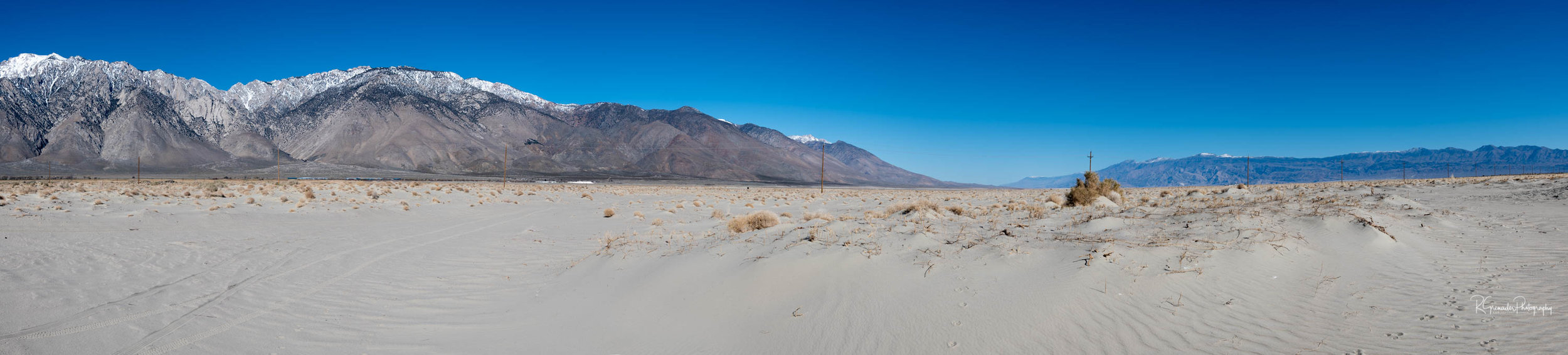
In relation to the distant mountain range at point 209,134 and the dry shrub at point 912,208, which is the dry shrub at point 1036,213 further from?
the distant mountain range at point 209,134

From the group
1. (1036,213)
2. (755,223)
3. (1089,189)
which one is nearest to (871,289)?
(755,223)

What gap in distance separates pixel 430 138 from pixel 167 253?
185m

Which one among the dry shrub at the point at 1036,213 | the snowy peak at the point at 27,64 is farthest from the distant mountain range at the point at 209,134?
the dry shrub at the point at 1036,213

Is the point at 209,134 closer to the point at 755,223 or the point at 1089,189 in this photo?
the point at 755,223

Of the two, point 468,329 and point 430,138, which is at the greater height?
point 430,138

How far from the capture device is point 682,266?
9070 millimetres

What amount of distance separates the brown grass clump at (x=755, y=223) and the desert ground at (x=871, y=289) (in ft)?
0.25

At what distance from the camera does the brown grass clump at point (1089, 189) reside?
1877cm

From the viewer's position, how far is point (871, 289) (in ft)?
23.1

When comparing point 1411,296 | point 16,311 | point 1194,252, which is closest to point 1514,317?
point 1411,296

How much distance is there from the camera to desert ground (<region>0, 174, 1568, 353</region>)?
18.9 ft

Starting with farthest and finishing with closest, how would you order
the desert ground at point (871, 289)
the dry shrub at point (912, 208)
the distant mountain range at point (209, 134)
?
1. the distant mountain range at point (209, 134)
2. the dry shrub at point (912, 208)
3. the desert ground at point (871, 289)

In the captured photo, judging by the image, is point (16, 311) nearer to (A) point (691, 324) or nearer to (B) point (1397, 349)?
(A) point (691, 324)

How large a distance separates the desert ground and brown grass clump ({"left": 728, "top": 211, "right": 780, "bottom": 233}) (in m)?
0.08
